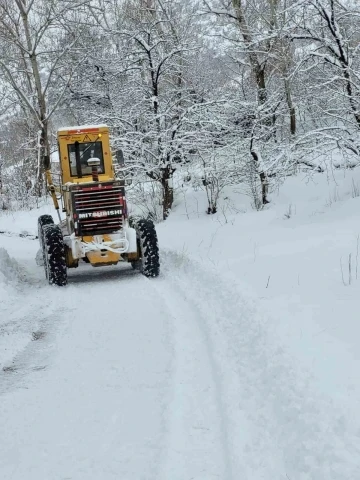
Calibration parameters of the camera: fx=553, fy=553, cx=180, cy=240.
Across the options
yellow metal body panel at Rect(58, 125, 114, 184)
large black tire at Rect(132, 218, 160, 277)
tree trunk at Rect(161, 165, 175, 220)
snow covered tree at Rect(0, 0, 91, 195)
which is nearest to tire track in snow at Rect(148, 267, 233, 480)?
large black tire at Rect(132, 218, 160, 277)

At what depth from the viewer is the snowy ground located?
355 centimetres

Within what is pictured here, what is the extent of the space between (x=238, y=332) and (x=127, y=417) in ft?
6.21

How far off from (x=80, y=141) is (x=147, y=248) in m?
2.67

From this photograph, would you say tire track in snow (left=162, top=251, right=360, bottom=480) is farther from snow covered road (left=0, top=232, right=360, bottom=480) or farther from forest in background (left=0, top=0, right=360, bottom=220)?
forest in background (left=0, top=0, right=360, bottom=220)

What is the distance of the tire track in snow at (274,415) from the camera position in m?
3.27

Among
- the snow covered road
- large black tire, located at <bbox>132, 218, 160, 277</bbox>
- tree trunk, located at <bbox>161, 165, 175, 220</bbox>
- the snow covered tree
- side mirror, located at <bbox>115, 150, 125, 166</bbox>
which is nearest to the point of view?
the snow covered road

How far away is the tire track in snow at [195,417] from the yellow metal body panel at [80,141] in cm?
549

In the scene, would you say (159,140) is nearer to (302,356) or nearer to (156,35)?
(156,35)

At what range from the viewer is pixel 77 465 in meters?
3.61

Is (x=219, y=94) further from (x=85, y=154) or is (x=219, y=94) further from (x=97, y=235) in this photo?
(x=97, y=235)

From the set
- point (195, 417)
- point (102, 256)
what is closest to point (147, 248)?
point (102, 256)

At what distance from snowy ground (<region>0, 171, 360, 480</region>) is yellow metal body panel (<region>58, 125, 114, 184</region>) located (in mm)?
2320

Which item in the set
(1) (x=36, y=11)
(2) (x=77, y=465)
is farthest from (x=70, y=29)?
(2) (x=77, y=465)

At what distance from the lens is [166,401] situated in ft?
14.6
